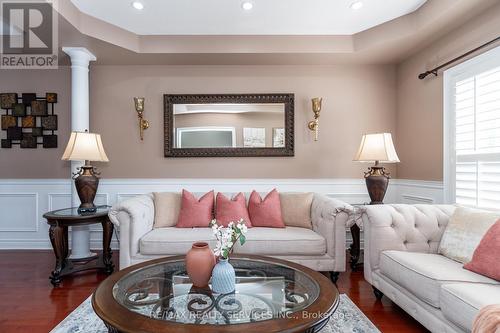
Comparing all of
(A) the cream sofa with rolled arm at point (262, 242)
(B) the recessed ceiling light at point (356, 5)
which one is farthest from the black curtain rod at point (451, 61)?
(A) the cream sofa with rolled arm at point (262, 242)

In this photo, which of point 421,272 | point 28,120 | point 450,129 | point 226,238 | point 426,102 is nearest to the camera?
point 226,238

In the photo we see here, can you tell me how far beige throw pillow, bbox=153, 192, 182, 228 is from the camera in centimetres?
317

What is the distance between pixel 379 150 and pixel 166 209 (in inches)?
93.8

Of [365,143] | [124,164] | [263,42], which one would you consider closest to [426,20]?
[365,143]

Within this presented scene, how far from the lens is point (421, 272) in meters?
1.90

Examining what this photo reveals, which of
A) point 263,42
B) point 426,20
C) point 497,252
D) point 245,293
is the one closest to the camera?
point 245,293

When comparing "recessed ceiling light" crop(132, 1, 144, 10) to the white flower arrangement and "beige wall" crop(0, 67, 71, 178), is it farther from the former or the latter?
Answer: the white flower arrangement

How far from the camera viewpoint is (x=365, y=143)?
10.7ft

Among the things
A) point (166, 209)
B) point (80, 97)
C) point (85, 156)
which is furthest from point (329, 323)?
point (80, 97)

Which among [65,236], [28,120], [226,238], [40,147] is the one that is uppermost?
[28,120]

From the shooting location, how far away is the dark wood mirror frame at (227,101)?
152 inches

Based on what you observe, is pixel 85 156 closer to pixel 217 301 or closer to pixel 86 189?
pixel 86 189

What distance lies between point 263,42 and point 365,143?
168cm

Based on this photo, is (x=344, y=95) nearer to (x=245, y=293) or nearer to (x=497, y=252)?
(x=497, y=252)
